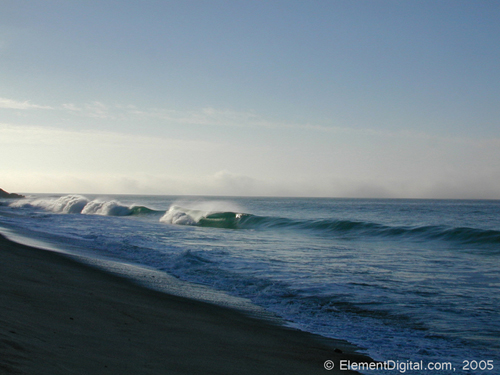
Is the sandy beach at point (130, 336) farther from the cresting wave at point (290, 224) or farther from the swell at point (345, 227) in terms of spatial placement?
the swell at point (345, 227)

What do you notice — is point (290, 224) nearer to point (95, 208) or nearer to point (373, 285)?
point (373, 285)

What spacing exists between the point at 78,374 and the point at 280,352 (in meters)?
2.32

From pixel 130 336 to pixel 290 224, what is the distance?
24.3 meters

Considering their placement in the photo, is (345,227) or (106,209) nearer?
(345,227)

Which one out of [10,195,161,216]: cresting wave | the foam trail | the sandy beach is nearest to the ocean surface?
the sandy beach

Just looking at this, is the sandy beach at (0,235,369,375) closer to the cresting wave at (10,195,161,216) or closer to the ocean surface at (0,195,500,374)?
the ocean surface at (0,195,500,374)

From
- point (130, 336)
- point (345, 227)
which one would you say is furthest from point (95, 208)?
point (130, 336)

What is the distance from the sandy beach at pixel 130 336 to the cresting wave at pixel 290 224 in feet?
52.2

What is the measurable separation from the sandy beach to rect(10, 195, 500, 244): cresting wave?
15.9 meters

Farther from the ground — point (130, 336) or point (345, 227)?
point (130, 336)

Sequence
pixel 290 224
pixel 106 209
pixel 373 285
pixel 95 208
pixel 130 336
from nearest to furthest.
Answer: pixel 130 336, pixel 373 285, pixel 290 224, pixel 106 209, pixel 95 208

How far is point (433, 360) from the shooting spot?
4.56 m

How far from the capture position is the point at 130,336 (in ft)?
13.7

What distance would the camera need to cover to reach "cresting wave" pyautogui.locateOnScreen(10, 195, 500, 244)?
62.4ft
